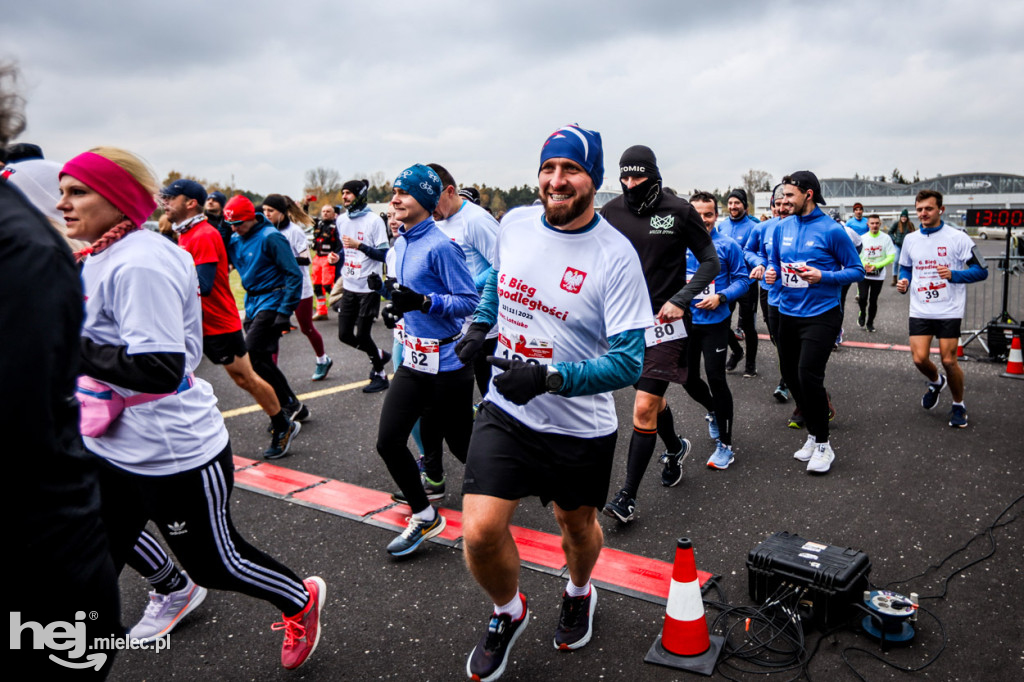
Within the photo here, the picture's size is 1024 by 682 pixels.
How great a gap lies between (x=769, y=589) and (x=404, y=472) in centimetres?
201

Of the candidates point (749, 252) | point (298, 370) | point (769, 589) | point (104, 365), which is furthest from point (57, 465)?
point (298, 370)

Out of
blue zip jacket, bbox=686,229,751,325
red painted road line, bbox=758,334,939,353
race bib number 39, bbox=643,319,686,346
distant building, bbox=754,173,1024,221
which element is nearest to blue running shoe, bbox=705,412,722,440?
blue zip jacket, bbox=686,229,751,325

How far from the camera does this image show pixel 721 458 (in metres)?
5.49

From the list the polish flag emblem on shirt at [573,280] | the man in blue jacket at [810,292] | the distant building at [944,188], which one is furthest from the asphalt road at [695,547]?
the distant building at [944,188]

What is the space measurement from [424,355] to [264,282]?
9.94 feet

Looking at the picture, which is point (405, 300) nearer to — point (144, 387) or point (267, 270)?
point (144, 387)

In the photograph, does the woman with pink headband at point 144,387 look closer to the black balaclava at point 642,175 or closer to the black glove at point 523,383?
the black glove at point 523,383

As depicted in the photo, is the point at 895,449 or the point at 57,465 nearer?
the point at 57,465

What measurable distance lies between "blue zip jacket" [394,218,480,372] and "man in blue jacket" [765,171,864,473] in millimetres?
2625

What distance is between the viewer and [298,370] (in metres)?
9.46

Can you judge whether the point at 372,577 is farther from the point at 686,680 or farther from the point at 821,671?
the point at 821,671

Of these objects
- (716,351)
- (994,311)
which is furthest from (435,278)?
(994,311)

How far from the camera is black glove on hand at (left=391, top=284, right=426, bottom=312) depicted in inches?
150

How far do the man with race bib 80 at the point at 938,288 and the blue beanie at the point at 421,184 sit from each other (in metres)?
4.62
